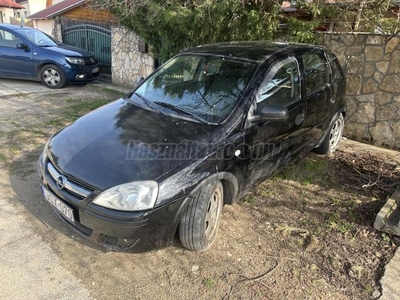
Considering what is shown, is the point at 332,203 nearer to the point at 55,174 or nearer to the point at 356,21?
the point at 55,174

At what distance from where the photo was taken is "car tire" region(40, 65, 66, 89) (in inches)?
328

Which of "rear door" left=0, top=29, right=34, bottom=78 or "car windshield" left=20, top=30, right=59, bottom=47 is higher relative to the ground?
"car windshield" left=20, top=30, right=59, bottom=47

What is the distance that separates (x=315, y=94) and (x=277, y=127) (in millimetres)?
1028

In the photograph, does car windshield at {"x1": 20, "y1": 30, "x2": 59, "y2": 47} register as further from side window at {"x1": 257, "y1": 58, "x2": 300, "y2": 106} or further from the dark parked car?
side window at {"x1": 257, "y1": 58, "x2": 300, "y2": 106}

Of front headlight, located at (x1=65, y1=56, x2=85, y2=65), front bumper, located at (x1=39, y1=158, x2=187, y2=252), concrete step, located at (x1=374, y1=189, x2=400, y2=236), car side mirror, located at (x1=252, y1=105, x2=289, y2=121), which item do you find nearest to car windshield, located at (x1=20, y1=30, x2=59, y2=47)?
front headlight, located at (x1=65, y1=56, x2=85, y2=65)

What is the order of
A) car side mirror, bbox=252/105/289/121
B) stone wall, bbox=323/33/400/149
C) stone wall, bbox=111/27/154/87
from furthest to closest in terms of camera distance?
stone wall, bbox=111/27/154/87 → stone wall, bbox=323/33/400/149 → car side mirror, bbox=252/105/289/121

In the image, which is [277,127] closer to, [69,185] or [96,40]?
[69,185]

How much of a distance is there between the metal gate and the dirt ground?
6254 mm

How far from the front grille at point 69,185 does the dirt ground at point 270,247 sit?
0.60 meters

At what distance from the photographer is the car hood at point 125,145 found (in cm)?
235

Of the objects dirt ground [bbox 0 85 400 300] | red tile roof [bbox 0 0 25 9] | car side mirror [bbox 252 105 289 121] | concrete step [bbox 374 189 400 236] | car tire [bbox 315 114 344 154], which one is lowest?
dirt ground [bbox 0 85 400 300]

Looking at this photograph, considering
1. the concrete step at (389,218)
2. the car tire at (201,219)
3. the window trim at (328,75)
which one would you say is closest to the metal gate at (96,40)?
the window trim at (328,75)

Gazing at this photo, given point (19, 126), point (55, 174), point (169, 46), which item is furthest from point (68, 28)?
point (55, 174)

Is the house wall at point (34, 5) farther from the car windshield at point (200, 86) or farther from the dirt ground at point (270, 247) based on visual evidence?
the car windshield at point (200, 86)
